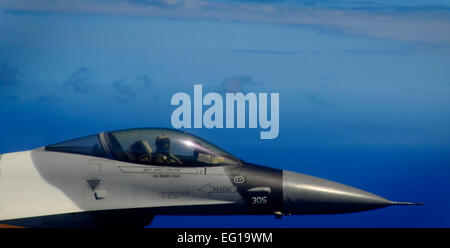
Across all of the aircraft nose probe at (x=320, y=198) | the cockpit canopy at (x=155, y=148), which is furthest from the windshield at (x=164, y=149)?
the aircraft nose probe at (x=320, y=198)

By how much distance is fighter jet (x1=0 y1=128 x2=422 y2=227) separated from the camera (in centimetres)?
1702

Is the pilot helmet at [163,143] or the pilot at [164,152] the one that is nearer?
the pilot at [164,152]

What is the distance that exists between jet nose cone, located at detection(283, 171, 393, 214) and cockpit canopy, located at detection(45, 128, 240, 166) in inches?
56.1

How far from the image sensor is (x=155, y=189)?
1711 cm

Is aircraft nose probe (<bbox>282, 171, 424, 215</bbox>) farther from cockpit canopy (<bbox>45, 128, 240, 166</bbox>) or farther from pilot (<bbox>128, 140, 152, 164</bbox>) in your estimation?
pilot (<bbox>128, 140, 152, 164</bbox>)

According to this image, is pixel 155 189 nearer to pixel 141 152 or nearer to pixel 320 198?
pixel 141 152

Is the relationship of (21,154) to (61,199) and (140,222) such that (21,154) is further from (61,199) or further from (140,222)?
(140,222)

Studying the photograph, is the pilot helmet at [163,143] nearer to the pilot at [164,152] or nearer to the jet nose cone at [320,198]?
the pilot at [164,152]

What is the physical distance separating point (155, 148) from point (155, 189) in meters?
0.97

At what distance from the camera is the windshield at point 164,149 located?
56.9 feet

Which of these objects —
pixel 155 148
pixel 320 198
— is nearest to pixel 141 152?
pixel 155 148

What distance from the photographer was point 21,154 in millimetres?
18109

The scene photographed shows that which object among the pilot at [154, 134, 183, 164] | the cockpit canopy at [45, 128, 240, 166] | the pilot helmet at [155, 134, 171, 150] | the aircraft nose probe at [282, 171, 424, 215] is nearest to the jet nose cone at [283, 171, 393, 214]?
the aircraft nose probe at [282, 171, 424, 215]

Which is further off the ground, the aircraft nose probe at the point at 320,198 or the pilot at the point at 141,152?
the pilot at the point at 141,152
